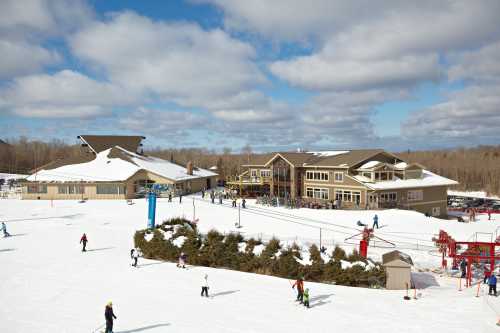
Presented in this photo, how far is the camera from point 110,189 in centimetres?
4709

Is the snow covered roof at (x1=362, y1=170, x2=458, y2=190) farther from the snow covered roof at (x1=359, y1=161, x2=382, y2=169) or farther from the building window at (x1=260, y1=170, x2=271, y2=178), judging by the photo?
the building window at (x1=260, y1=170, x2=271, y2=178)

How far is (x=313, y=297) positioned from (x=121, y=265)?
11.1m

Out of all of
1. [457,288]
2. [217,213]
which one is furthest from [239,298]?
[217,213]

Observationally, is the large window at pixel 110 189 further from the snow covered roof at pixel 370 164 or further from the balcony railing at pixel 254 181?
the snow covered roof at pixel 370 164

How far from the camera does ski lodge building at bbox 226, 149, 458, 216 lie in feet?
141

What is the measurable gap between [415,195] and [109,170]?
37.4 metres

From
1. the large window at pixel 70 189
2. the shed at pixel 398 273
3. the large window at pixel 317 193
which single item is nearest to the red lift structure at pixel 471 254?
the shed at pixel 398 273

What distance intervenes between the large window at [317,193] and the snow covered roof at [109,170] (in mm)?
16185

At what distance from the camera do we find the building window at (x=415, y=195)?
44644mm

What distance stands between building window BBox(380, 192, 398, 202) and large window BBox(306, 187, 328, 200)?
6688 millimetres

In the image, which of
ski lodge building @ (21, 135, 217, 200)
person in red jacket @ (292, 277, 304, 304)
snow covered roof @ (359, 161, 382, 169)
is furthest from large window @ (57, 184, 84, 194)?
person in red jacket @ (292, 277, 304, 304)

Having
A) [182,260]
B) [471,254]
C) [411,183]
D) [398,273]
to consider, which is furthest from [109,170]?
[471,254]

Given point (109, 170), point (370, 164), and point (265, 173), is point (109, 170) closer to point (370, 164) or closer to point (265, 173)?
point (265, 173)

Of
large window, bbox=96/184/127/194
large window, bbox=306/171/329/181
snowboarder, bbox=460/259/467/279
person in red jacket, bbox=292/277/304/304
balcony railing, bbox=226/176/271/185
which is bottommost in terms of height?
snowboarder, bbox=460/259/467/279
